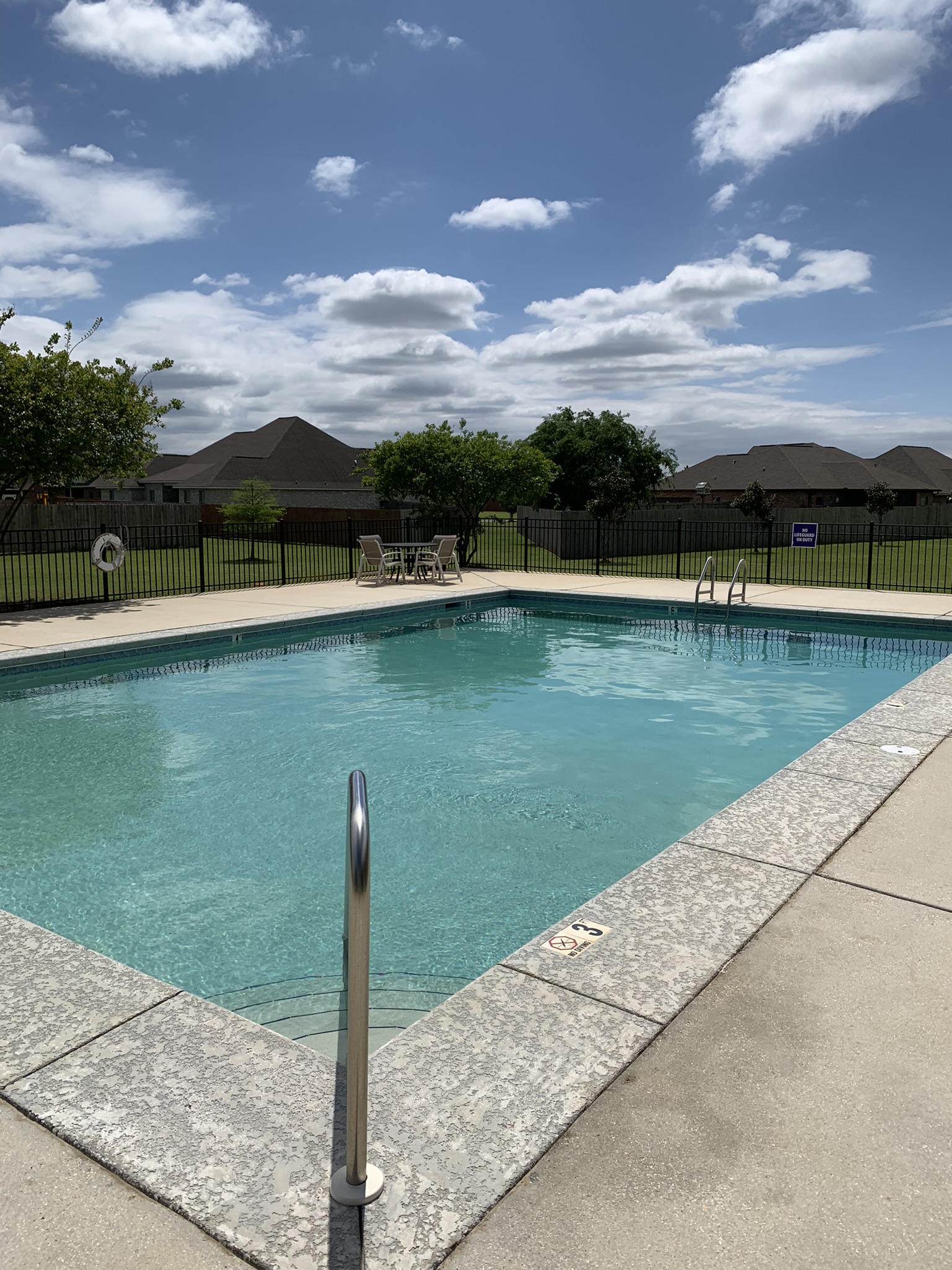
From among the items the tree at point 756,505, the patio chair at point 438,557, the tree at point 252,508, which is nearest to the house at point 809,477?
the tree at point 756,505

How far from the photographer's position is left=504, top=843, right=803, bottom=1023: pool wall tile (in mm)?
3088

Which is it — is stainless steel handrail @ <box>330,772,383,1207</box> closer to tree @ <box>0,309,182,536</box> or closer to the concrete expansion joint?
the concrete expansion joint

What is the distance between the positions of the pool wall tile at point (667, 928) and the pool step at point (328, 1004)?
617 millimetres

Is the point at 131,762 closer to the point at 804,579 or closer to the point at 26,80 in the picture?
the point at 26,80

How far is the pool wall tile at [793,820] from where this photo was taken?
4.31 metres

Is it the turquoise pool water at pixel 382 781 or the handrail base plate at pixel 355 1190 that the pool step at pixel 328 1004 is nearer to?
the turquoise pool water at pixel 382 781

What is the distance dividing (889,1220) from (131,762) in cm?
654

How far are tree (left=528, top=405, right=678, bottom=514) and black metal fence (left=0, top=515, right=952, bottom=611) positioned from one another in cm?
1519

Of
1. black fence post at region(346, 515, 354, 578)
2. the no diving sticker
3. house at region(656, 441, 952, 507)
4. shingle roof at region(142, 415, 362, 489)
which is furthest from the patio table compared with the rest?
house at region(656, 441, 952, 507)

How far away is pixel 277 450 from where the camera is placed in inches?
2051

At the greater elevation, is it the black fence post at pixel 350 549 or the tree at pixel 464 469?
the tree at pixel 464 469

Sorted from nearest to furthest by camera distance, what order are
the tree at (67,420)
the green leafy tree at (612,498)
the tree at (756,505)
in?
1. the tree at (67,420)
2. the green leafy tree at (612,498)
3. the tree at (756,505)

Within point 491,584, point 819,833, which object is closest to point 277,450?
point 491,584

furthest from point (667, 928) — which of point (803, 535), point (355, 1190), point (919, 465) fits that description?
point (919, 465)
